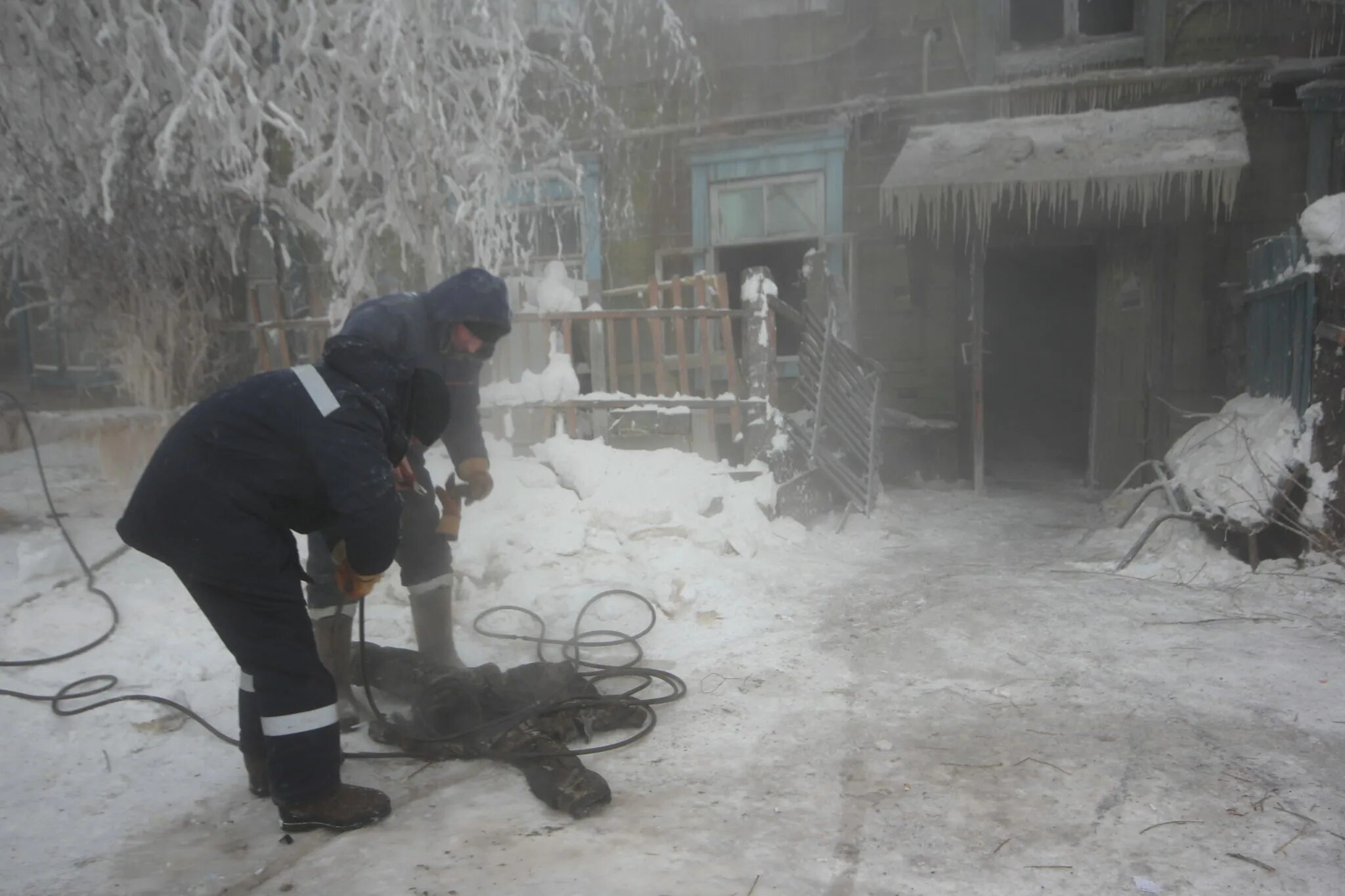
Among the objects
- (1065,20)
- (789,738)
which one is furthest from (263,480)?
(1065,20)

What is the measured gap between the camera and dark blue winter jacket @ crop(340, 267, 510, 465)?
2887mm

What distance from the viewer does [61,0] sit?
445 centimetres

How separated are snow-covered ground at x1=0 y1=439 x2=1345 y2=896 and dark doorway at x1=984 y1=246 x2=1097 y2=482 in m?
7.29

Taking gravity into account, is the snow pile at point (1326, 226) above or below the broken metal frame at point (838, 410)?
above

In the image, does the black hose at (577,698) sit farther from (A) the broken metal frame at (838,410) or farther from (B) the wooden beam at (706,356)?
(A) the broken metal frame at (838,410)

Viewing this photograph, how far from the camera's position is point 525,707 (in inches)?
120

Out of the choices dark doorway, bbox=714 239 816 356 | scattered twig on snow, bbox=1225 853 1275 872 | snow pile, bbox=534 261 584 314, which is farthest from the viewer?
dark doorway, bbox=714 239 816 356

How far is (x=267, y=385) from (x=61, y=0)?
3.66 meters

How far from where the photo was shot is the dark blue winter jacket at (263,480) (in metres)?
2.31

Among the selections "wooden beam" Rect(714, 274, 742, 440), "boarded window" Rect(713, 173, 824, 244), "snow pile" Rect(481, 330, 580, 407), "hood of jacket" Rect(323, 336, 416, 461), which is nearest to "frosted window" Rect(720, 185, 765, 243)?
"boarded window" Rect(713, 173, 824, 244)

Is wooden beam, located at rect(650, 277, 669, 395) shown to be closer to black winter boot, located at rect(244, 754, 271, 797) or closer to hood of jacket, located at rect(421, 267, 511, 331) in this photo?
hood of jacket, located at rect(421, 267, 511, 331)

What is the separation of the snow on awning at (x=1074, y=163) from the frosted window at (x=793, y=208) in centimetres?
99

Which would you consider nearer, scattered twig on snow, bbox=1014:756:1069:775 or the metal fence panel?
scattered twig on snow, bbox=1014:756:1069:775

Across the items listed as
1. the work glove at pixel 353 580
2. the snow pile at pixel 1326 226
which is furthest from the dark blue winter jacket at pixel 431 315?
the snow pile at pixel 1326 226
